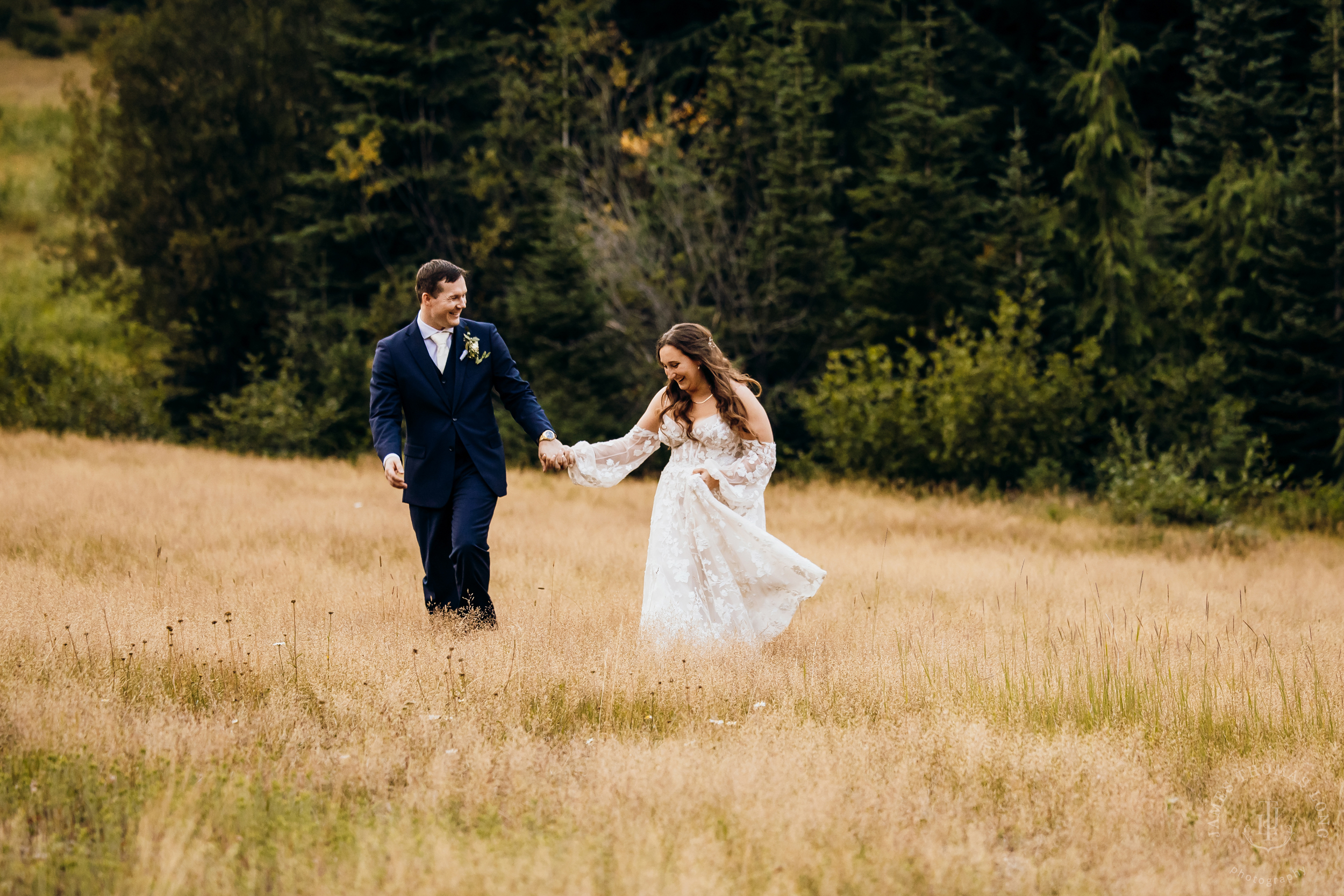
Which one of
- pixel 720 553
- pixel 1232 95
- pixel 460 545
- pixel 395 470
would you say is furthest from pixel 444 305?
pixel 1232 95

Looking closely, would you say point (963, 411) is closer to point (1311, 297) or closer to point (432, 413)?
point (1311, 297)

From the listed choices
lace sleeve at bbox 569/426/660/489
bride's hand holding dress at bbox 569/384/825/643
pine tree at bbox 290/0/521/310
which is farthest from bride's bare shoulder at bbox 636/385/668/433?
pine tree at bbox 290/0/521/310

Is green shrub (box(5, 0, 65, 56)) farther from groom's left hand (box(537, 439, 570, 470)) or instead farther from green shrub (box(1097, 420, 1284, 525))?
groom's left hand (box(537, 439, 570, 470))

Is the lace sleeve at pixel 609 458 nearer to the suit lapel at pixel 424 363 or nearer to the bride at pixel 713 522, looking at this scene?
the bride at pixel 713 522

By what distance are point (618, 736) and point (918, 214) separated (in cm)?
1755

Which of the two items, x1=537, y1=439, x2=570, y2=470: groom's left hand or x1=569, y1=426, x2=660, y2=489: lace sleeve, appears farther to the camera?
x1=569, y1=426, x2=660, y2=489: lace sleeve

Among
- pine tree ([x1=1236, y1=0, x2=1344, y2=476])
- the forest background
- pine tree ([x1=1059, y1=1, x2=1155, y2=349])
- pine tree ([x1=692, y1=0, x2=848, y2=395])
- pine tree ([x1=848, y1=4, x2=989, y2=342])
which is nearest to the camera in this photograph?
pine tree ([x1=1236, y1=0, x2=1344, y2=476])

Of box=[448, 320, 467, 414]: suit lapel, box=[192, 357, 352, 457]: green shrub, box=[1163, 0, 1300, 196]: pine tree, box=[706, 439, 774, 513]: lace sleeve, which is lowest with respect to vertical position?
box=[192, 357, 352, 457]: green shrub

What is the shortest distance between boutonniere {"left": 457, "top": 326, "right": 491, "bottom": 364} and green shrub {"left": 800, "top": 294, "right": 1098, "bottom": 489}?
12999mm

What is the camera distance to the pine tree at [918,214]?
2047cm

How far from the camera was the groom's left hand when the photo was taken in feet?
22.0

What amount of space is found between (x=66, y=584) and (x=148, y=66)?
19498mm

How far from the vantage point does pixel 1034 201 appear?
20.8m

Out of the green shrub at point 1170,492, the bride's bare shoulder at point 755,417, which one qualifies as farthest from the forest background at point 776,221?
the bride's bare shoulder at point 755,417
